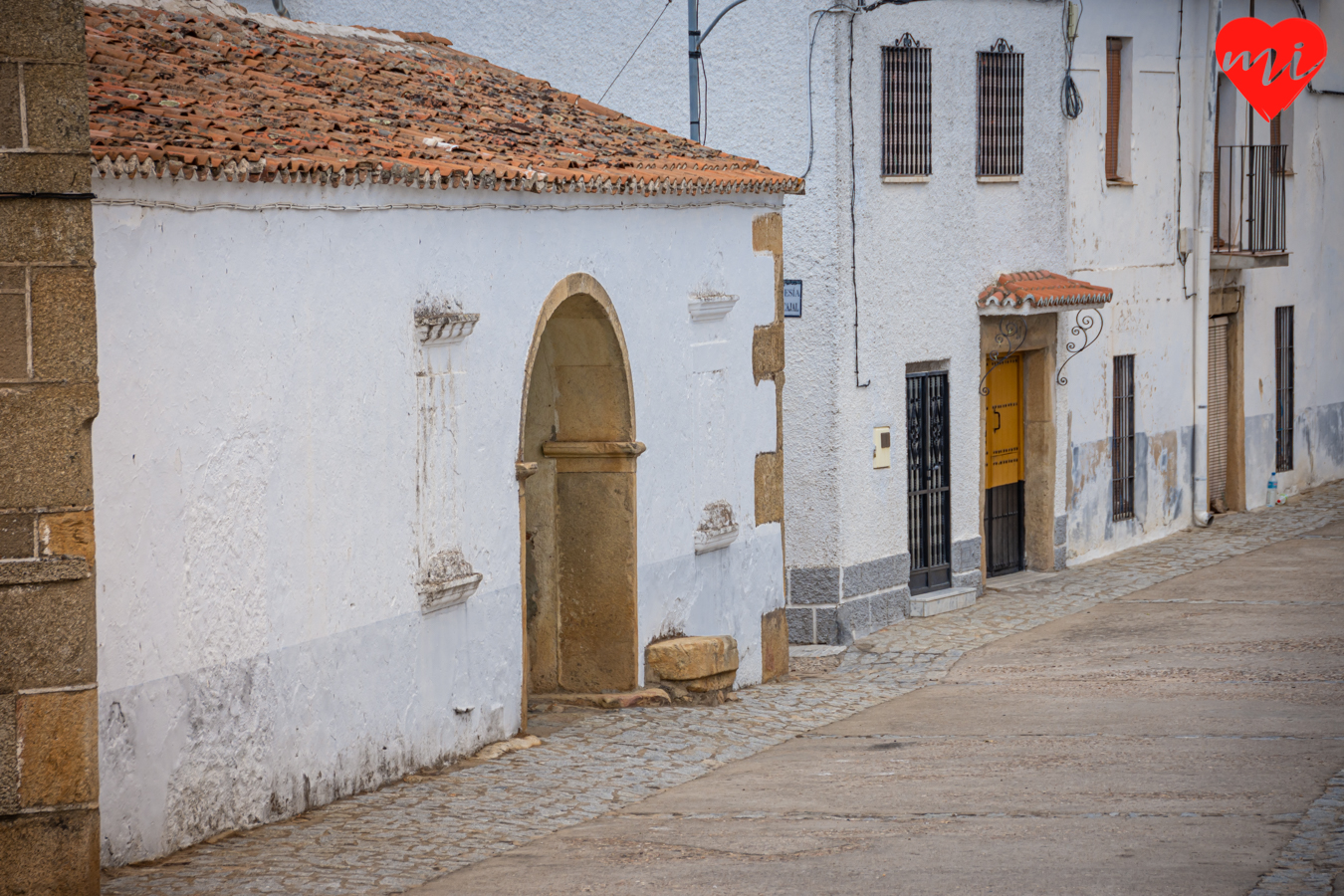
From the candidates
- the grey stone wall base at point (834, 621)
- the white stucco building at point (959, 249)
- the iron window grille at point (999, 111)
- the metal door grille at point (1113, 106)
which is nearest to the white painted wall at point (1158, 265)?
the white stucco building at point (959, 249)

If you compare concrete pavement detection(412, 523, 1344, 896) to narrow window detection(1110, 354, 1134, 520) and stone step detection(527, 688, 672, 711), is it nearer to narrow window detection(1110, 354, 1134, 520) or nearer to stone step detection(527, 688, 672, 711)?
stone step detection(527, 688, 672, 711)

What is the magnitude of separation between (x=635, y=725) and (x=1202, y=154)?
37.9 feet

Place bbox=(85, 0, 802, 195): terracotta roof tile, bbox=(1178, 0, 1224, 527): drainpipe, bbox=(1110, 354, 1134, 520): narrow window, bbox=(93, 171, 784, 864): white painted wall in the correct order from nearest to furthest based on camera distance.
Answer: bbox=(93, 171, 784, 864): white painted wall → bbox=(85, 0, 802, 195): terracotta roof tile → bbox=(1110, 354, 1134, 520): narrow window → bbox=(1178, 0, 1224, 527): drainpipe

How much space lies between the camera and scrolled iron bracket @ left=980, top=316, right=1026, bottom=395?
16.6 meters

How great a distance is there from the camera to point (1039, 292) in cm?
1619

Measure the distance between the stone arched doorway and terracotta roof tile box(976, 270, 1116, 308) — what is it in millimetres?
5998

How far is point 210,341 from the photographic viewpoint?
24.4 ft

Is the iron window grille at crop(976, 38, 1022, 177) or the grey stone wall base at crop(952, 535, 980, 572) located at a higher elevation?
the iron window grille at crop(976, 38, 1022, 177)

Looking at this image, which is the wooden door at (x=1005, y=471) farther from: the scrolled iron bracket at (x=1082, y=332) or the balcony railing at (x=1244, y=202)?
the balcony railing at (x=1244, y=202)

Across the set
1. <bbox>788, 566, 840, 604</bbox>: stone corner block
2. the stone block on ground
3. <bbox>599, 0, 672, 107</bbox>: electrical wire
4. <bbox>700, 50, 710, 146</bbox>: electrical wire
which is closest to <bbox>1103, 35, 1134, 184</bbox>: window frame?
<bbox>700, 50, 710, 146</bbox>: electrical wire

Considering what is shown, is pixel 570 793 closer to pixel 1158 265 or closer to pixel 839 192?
pixel 839 192

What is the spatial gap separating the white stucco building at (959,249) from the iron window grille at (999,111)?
2 centimetres

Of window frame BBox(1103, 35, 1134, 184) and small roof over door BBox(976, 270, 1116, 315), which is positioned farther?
window frame BBox(1103, 35, 1134, 184)

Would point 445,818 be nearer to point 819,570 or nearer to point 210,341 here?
point 210,341
